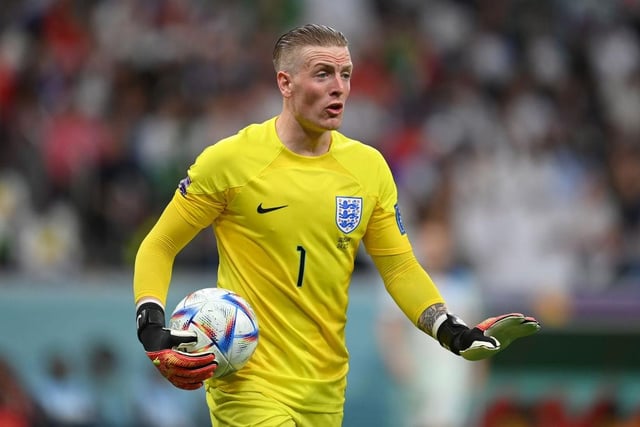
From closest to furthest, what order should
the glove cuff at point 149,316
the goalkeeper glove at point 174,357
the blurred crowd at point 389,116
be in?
the goalkeeper glove at point 174,357, the glove cuff at point 149,316, the blurred crowd at point 389,116

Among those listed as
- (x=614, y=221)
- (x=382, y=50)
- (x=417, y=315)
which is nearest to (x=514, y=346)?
(x=614, y=221)

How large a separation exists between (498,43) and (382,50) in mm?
1484

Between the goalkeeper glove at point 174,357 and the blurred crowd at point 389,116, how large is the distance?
511 centimetres

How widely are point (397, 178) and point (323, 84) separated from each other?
7425 mm

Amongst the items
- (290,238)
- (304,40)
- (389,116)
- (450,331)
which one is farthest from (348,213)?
(389,116)

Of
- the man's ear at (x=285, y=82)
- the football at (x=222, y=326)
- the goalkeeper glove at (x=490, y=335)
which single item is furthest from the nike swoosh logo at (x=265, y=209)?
the goalkeeper glove at (x=490, y=335)

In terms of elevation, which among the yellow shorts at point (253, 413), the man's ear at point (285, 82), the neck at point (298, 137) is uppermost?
the man's ear at point (285, 82)

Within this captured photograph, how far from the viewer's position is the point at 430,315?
22.0 feet

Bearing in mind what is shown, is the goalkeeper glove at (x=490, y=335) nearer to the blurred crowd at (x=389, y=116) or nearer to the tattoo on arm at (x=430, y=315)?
the tattoo on arm at (x=430, y=315)

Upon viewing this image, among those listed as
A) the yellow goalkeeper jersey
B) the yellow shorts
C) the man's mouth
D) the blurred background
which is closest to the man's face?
the man's mouth

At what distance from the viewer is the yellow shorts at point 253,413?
6.40 meters

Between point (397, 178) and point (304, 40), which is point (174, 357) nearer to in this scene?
point (304, 40)

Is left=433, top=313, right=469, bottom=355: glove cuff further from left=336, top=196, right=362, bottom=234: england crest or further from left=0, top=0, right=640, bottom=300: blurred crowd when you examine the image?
left=0, top=0, right=640, bottom=300: blurred crowd

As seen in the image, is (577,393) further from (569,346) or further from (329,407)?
(329,407)
